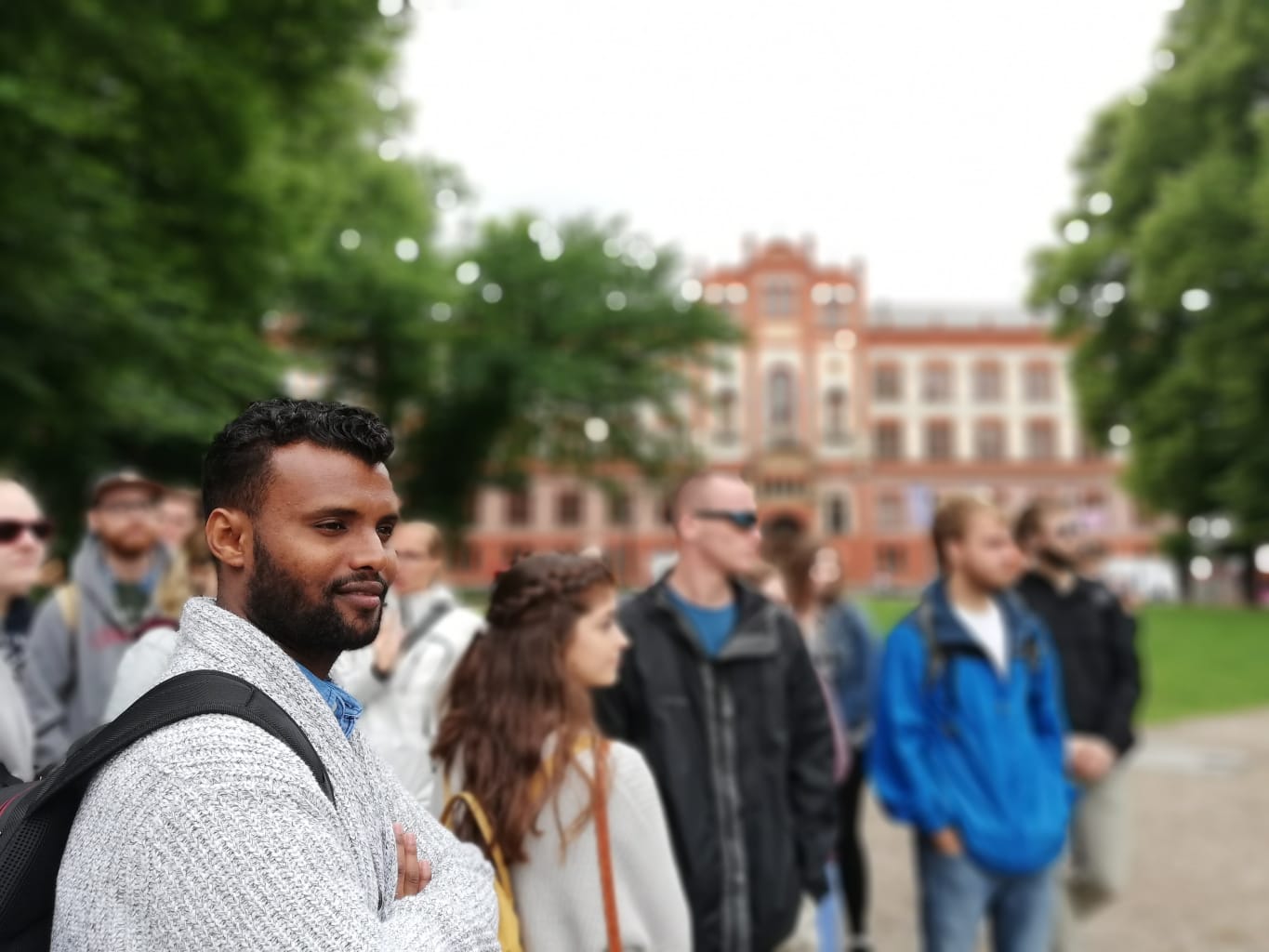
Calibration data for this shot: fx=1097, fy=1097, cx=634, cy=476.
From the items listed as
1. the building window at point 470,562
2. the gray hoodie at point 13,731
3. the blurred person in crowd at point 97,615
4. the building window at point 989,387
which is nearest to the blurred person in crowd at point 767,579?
the blurred person in crowd at point 97,615

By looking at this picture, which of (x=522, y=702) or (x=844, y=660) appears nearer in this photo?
(x=522, y=702)

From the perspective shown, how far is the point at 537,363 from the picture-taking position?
29938 mm

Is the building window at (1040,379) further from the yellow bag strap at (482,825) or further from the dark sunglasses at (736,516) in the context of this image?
the yellow bag strap at (482,825)

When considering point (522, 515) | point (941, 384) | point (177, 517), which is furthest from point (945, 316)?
point (177, 517)

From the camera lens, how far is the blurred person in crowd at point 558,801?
245 cm

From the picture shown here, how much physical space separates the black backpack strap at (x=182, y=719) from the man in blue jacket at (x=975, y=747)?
128 inches

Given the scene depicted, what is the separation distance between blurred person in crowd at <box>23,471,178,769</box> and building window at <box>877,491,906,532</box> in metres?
61.3

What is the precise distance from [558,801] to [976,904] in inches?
90.4

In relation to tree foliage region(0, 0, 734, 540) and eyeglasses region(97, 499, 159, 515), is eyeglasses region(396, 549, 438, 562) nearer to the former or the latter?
eyeglasses region(97, 499, 159, 515)

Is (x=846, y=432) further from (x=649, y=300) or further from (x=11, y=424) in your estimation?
(x=11, y=424)

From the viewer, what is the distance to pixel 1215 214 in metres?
24.0

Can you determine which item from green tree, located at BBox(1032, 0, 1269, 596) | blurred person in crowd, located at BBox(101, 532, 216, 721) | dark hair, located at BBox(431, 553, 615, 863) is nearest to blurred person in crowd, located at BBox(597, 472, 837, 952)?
dark hair, located at BBox(431, 553, 615, 863)

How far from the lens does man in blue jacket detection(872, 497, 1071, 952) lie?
13.2 ft

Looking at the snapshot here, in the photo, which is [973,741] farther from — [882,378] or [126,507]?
[882,378]
